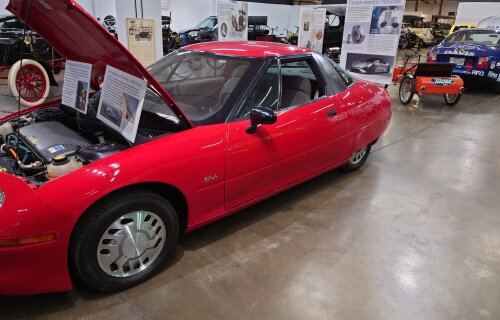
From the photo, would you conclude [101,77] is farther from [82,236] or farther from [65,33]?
[82,236]

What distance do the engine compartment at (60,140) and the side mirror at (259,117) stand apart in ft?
1.45

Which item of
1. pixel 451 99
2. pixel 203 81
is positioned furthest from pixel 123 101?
pixel 451 99

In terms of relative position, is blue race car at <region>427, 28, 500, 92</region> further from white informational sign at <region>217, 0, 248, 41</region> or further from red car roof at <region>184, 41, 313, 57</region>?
red car roof at <region>184, 41, 313, 57</region>

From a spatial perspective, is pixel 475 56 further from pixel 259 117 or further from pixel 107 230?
pixel 107 230

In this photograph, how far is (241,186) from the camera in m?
2.37

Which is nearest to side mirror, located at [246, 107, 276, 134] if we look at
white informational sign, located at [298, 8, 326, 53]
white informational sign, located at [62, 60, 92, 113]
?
white informational sign, located at [62, 60, 92, 113]

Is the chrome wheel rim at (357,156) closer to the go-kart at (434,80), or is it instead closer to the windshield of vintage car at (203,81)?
the windshield of vintage car at (203,81)

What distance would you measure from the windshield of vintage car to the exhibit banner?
9.19ft

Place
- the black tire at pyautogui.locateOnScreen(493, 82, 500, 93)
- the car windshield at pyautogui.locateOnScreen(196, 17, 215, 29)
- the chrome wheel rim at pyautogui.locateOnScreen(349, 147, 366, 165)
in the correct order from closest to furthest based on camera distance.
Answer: the chrome wheel rim at pyautogui.locateOnScreen(349, 147, 366, 165) < the black tire at pyautogui.locateOnScreen(493, 82, 500, 93) < the car windshield at pyautogui.locateOnScreen(196, 17, 215, 29)

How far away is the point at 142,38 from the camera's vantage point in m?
5.66

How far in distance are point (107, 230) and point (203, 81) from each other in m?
1.35

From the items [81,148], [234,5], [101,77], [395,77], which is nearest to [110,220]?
[81,148]

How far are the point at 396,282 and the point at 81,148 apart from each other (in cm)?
199

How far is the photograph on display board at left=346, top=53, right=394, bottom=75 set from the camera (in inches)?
279
